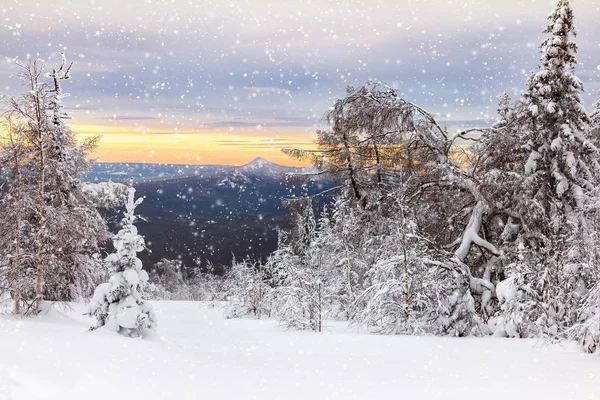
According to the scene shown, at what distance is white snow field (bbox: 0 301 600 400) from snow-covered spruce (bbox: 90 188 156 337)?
77cm

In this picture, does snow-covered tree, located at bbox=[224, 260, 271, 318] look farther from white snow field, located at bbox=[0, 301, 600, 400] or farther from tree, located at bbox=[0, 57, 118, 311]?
white snow field, located at bbox=[0, 301, 600, 400]

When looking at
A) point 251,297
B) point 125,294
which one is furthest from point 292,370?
point 251,297

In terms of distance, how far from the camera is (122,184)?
24094mm

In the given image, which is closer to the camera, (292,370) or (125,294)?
(292,370)

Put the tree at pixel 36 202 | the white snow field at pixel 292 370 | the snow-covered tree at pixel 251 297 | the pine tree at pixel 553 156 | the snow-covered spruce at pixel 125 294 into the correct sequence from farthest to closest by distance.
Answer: the snow-covered tree at pixel 251 297 < the tree at pixel 36 202 < the pine tree at pixel 553 156 < the snow-covered spruce at pixel 125 294 < the white snow field at pixel 292 370

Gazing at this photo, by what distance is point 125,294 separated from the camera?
11688 millimetres

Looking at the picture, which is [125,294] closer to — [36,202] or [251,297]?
[36,202]

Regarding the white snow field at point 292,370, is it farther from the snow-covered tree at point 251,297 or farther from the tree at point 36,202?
the snow-covered tree at point 251,297

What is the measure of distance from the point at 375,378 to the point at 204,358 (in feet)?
11.7

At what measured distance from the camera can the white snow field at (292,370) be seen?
20.5 ft

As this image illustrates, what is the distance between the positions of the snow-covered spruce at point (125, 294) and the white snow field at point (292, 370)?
0.77 m

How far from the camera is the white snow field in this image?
6.26m

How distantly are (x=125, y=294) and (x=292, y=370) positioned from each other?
5.52m

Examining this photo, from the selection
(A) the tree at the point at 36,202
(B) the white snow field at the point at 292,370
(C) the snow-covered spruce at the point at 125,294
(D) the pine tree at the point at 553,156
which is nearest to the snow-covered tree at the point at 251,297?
(A) the tree at the point at 36,202
